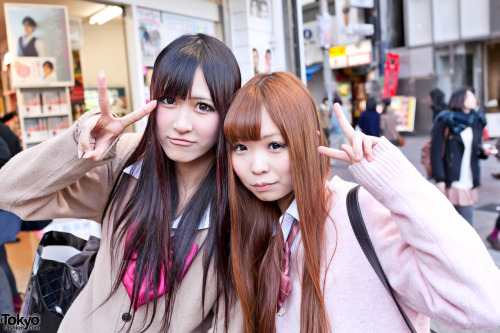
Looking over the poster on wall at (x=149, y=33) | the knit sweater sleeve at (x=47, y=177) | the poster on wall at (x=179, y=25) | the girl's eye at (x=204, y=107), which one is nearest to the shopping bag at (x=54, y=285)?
the knit sweater sleeve at (x=47, y=177)

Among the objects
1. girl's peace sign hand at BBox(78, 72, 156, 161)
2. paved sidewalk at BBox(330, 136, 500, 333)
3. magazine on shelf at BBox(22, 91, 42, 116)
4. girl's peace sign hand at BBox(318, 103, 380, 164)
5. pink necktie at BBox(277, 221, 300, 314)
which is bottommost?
paved sidewalk at BBox(330, 136, 500, 333)

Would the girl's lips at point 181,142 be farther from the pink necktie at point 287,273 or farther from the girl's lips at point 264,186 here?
the pink necktie at point 287,273

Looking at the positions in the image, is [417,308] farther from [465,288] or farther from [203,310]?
[203,310]

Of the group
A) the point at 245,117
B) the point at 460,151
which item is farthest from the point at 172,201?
the point at 460,151

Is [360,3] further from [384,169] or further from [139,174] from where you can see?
[384,169]

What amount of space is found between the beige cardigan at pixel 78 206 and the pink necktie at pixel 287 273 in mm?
227

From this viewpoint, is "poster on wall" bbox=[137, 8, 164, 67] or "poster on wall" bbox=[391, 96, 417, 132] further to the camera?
"poster on wall" bbox=[391, 96, 417, 132]

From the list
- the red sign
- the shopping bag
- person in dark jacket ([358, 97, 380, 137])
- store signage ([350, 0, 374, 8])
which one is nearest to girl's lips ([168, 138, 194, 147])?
the shopping bag

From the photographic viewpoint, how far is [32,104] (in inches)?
188

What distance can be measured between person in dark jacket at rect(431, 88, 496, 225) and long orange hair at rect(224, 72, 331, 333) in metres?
3.79

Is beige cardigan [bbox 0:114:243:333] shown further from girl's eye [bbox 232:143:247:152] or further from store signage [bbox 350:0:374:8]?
store signage [bbox 350:0:374:8]

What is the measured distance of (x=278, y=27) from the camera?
20.3ft

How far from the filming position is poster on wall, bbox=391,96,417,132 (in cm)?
1794

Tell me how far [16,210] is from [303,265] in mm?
1049
